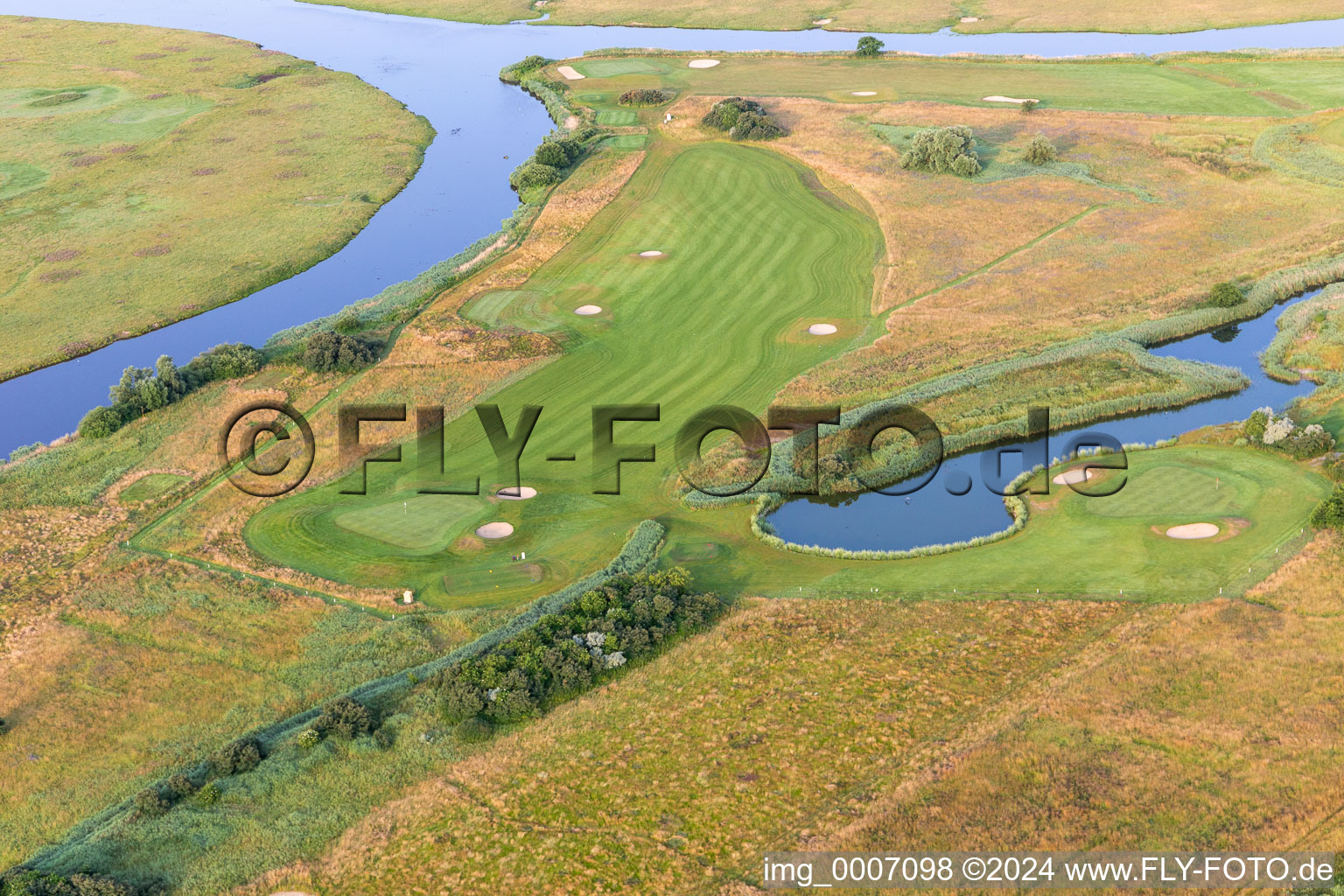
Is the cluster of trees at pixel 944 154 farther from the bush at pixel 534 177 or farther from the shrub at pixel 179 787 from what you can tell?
the shrub at pixel 179 787

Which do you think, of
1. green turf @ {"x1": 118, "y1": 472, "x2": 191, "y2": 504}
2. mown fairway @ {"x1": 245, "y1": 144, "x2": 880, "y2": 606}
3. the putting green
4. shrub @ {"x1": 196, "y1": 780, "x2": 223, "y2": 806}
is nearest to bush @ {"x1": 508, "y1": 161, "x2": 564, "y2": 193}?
mown fairway @ {"x1": 245, "y1": 144, "x2": 880, "y2": 606}

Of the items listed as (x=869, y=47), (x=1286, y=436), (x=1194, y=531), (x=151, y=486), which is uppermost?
(x=869, y=47)

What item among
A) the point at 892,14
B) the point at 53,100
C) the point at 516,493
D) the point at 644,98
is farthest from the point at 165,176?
the point at 892,14

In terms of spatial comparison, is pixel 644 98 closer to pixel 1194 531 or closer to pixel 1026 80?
pixel 1026 80

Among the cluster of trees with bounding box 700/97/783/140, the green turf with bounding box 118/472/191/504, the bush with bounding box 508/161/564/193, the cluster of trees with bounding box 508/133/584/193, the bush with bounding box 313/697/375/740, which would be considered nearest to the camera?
the bush with bounding box 313/697/375/740

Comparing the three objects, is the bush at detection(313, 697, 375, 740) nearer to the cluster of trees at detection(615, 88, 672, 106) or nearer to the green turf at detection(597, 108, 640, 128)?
the green turf at detection(597, 108, 640, 128)

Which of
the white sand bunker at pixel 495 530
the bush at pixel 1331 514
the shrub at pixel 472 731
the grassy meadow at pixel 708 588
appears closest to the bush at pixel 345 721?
the grassy meadow at pixel 708 588
